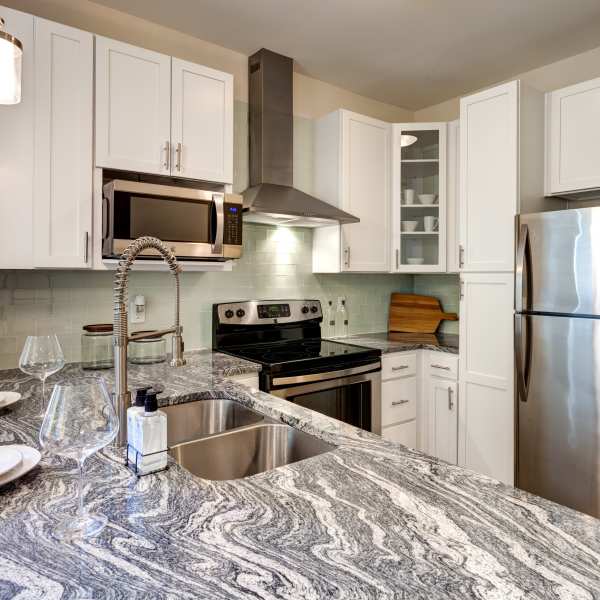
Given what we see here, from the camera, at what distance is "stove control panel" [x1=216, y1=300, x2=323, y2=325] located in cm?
290

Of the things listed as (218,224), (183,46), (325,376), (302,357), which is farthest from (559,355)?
(183,46)

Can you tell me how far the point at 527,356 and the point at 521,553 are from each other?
6.27 ft

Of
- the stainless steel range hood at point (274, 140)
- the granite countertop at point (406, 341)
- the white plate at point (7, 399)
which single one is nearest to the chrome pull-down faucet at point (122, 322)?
the white plate at point (7, 399)

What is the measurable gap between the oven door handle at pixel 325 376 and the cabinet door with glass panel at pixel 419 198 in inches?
34.2

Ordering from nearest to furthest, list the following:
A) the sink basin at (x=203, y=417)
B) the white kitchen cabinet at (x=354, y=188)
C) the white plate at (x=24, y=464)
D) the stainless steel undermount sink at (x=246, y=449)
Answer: the white plate at (x=24, y=464) < the stainless steel undermount sink at (x=246, y=449) < the sink basin at (x=203, y=417) < the white kitchen cabinet at (x=354, y=188)

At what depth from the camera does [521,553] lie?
72cm

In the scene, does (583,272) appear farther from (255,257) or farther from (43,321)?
(43,321)

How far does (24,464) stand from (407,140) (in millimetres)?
3089

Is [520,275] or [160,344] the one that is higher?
[520,275]

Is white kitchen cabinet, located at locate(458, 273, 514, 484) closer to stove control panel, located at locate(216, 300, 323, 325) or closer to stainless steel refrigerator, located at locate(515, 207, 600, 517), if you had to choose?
stainless steel refrigerator, located at locate(515, 207, 600, 517)

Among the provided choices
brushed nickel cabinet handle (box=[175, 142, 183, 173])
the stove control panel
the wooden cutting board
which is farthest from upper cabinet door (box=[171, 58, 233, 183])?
the wooden cutting board

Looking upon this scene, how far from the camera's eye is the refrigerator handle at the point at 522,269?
244 centimetres

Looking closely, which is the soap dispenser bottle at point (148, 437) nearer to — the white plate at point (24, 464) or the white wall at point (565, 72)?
the white plate at point (24, 464)

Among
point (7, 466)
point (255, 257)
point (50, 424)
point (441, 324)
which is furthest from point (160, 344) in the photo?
point (441, 324)
